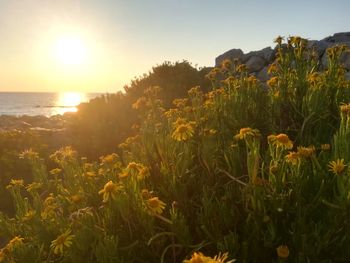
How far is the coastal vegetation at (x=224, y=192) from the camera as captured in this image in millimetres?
2998

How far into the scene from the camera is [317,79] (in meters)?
4.57

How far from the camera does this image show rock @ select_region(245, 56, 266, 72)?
51.0ft

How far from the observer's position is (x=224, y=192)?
3.82m

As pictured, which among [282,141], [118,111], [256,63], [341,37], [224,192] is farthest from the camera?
[341,37]

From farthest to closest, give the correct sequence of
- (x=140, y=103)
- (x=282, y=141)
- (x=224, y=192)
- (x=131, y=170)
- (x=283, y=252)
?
1. (x=140, y=103)
2. (x=224, y=192)
3. (x=131, y=170)
4. (x=282, y=141)
5. (x=283, y=252)

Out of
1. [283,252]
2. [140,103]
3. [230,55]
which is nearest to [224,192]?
[283,252]

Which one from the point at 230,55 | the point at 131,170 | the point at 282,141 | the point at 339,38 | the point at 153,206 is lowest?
the point at 153,206

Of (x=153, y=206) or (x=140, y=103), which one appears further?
(x=140, y=103)

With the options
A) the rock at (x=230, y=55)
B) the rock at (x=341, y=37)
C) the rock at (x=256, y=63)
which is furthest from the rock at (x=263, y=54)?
the rock at (x=341, y=37)

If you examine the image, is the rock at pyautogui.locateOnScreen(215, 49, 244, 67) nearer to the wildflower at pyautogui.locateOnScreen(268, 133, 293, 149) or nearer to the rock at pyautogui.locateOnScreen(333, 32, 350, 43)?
the rock at pyautogui.locateOnScreen(333, 32, 350, 43)

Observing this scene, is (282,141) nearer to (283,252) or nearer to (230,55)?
(283,252)

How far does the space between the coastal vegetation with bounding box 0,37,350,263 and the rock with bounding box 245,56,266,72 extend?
10009 millimetres

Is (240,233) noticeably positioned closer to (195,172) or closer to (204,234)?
(204,234)

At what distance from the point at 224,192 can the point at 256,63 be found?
1288cm
